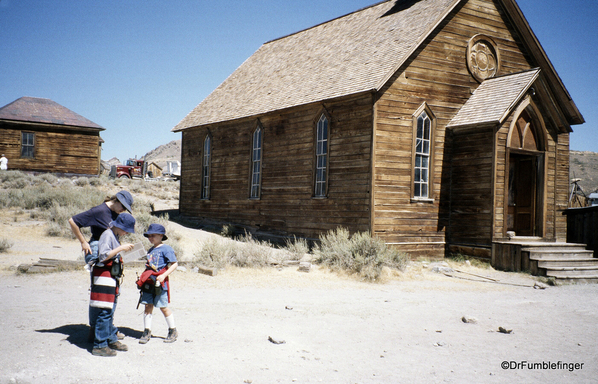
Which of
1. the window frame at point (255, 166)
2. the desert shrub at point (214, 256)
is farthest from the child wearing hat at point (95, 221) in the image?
the window frame at point (255, 166)

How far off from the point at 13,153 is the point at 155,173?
3616cm

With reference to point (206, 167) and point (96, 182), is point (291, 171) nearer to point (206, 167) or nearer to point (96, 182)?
point (206, 167)

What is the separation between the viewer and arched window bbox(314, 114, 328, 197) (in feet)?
46.7

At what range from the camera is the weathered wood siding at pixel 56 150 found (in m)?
28.9

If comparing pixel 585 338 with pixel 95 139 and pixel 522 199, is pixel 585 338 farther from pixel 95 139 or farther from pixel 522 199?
pixel 95 139

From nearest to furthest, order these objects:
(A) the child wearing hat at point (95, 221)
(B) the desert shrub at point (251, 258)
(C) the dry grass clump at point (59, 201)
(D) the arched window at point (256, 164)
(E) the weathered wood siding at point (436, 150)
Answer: (A) the child wearing hat at point (95, 221) < (B) the desert shrub at point (251, 258) < (E) the weathered wood siding at point (436, 150) < (C) the dry grass clump at point (59, 201) < (D) the arched window at point (256, 164)

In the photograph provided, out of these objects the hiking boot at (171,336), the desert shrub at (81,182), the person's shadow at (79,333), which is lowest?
the person's shadow at (79,333)

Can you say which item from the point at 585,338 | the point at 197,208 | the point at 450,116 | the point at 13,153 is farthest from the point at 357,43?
the point at 13,153

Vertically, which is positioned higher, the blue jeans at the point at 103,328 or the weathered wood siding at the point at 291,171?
the weathered wood siding at the point at 291,171

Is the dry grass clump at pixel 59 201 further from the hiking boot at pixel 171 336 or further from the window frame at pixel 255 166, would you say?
the hiking boot at pixel 171 336

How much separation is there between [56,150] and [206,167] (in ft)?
49.6

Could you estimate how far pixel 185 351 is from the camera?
5.00 meters

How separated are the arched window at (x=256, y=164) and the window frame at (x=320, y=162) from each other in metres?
2.96

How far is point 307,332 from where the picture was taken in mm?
6020
